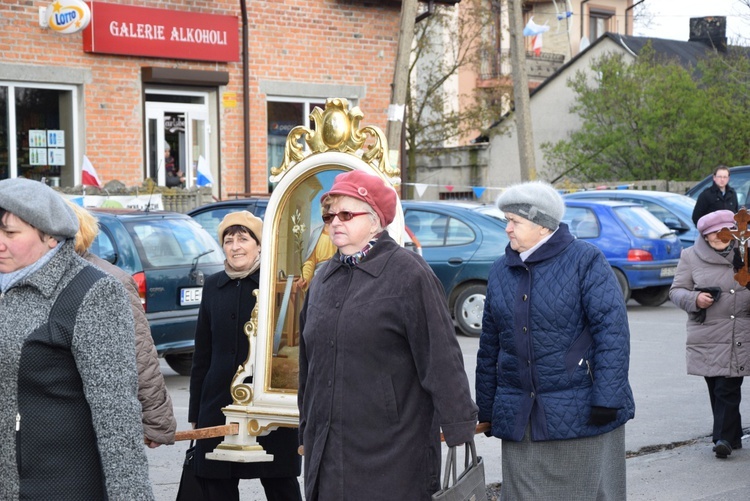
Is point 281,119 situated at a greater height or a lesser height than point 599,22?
lesser

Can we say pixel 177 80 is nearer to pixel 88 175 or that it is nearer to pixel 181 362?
pixel 88 175

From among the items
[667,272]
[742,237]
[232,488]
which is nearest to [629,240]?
[667,272]

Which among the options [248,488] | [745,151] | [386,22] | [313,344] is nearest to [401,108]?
[386,22]

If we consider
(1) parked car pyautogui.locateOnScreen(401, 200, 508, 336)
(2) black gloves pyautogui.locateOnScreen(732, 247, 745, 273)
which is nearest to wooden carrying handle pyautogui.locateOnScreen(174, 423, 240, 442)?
(2) black gloves pyautogui.locateOnScreen(732, 247, 745, 273)

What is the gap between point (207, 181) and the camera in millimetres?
19906

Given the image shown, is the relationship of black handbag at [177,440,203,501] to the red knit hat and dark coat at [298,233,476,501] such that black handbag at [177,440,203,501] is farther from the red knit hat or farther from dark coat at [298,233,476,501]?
the red knit hat

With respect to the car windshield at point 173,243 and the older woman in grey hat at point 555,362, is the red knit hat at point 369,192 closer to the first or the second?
the older woman in grey hat at point 555,362

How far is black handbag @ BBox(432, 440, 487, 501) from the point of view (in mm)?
4188

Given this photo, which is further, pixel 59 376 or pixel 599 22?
pixel 599 22

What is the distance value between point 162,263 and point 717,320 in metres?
5.29

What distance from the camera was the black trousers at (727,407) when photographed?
26.1 feet

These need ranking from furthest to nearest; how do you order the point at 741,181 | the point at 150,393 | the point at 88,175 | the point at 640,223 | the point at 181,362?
1. the point at 741,181
2. the point at 88,175
3. the point at 640,223
4. the point at 181,362
5. the point at 150,393

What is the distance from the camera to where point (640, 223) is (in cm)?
1720

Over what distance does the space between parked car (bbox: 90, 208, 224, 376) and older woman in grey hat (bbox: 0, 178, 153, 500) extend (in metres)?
7.19
